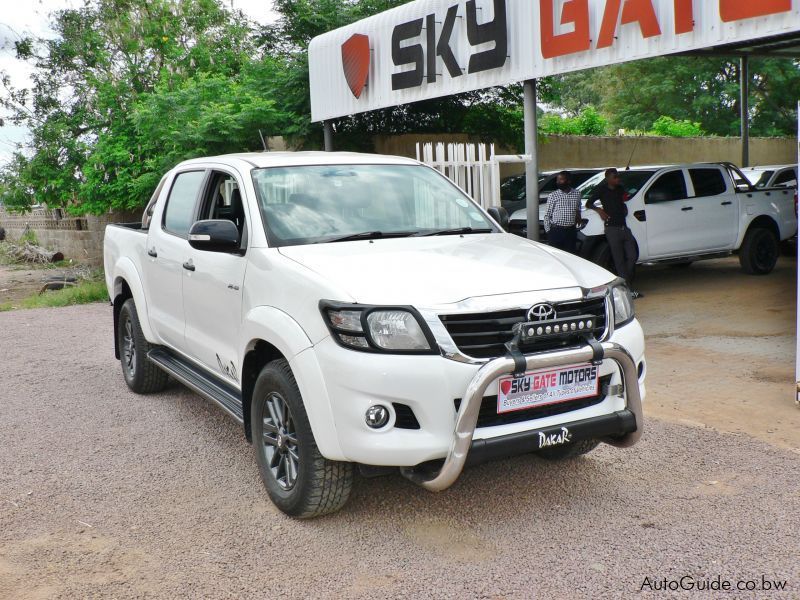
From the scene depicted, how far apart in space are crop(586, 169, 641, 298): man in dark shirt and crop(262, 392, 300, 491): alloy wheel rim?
7.77 metres

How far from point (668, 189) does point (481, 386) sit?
9.63 meters

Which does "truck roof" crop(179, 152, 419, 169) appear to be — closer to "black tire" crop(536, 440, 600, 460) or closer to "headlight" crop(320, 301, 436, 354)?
"headlight" crop(320, 301, 436, 354)

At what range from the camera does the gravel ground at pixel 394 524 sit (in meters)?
3.72

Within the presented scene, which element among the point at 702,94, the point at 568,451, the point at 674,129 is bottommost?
the point at 568,451

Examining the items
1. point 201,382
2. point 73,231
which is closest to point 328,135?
point 73,231

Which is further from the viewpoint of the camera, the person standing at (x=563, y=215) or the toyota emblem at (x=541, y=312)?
the person standing at (x=563, y=215)

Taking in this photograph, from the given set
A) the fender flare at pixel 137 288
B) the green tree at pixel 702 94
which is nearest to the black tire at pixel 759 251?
the fender flare at pixel 137 288

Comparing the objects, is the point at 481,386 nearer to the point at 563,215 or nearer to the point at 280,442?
the point at 280,442

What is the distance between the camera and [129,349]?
7238mm

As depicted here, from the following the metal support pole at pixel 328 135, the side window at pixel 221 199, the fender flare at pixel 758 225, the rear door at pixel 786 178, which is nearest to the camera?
the side window at pixel 221 199

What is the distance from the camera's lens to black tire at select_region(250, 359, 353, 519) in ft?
13.5

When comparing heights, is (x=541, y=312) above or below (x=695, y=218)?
below

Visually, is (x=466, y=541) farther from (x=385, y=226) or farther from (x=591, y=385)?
(x=385, y=226)

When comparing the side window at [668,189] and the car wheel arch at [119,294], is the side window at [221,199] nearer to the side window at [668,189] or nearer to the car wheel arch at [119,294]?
the car wheel arch at [119,294]
